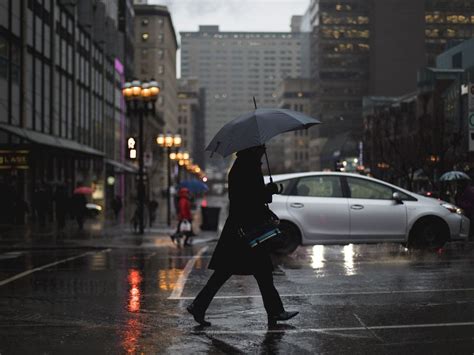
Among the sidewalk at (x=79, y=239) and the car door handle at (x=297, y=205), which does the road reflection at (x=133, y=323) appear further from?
the sidewalk at (x=79, y=239)

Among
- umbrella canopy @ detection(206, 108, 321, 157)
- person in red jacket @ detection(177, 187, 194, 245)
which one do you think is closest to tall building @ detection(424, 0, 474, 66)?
person in red jacket @ detection(177, 187, 194, 245)

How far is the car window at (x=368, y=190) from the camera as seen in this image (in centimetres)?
1484

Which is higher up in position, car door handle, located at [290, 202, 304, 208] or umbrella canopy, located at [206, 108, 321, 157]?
umbrella canopy, located at [206, 108, 321, 157]

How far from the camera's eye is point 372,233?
1468cm

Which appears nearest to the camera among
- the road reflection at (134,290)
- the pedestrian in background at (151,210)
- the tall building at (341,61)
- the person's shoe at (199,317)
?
the person's shoe at (199,317)

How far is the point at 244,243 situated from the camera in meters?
7.23

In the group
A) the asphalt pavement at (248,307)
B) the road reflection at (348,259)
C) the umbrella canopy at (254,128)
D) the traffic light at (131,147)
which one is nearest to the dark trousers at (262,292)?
the asphalt pavement at (248,307)

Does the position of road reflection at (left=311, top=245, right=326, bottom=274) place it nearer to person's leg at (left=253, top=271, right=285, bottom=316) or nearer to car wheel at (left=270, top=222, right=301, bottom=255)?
car wheel at (left=270, top=222, right=301, bottom=255)

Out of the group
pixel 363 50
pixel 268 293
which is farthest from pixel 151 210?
pixel 363 50

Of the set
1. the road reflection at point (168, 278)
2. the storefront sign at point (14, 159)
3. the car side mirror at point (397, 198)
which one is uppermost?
the storefront sign at point (14, 159)

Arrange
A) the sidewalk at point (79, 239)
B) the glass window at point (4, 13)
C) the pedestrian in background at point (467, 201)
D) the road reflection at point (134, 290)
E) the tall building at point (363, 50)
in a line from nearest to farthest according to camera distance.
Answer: the road reflection at point (134, 290)
the pedestrian in background at point (467, 201)
the sidewalk at point (79, 239)
the glass window at point (4, 13)
the tall building at point (363, 50)

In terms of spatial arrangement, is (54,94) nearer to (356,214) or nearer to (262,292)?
(356,214)

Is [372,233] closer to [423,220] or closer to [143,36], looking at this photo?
[423,220]

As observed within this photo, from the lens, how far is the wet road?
657 cm
